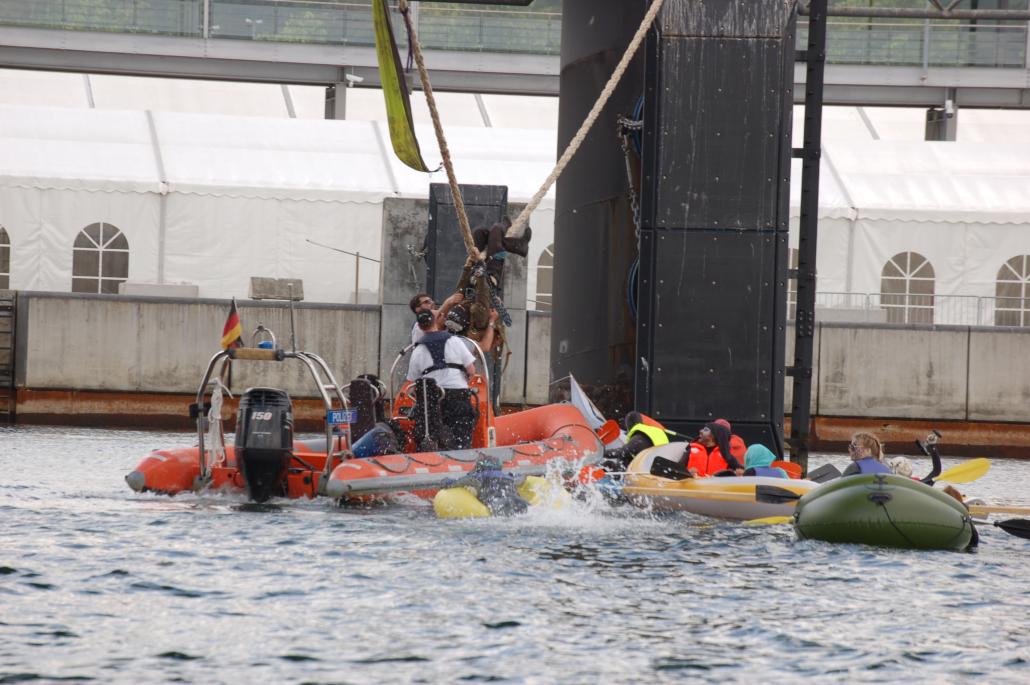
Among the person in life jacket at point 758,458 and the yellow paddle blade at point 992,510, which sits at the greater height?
the person in life jacket at point 758,458

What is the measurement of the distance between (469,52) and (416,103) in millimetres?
3219

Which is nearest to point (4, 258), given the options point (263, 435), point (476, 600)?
point (263, 435)

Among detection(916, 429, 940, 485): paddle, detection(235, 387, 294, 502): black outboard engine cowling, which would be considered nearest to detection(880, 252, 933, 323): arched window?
detection(916, 429, 940, 485): paddle

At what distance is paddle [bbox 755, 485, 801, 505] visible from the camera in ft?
40.4

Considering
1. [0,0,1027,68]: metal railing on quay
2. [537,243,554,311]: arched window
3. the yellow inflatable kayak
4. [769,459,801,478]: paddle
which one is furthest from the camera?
[0,0,1027,68]: metal railing on quay

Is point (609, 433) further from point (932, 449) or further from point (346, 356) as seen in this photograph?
point (346, 356)

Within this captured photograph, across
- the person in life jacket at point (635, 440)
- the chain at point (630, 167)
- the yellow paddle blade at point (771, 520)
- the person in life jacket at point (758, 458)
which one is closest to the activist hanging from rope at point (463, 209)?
the chain at point (630, 167)

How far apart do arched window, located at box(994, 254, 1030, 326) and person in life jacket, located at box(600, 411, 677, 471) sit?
16.6 meters

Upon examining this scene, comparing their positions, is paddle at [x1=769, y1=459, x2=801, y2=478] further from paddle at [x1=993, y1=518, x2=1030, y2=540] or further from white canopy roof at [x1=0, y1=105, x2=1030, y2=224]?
white canopy roof at [x1=0, y1=105, x2=1030, y2=224]

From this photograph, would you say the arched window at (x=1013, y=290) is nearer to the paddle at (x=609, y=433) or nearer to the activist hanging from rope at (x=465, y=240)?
the paddle at (x=609, y=433)

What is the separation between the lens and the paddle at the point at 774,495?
12.3 m

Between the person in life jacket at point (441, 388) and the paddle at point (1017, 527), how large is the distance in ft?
14.7

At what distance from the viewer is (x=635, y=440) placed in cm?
1353

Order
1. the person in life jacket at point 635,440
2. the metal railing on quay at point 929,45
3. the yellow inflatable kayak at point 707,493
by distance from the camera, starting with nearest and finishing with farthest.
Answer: the yellow inflatable kayak at point 707,493 < the person in life jacket at point 635,440 < the metal railing on quay at point 929,45
